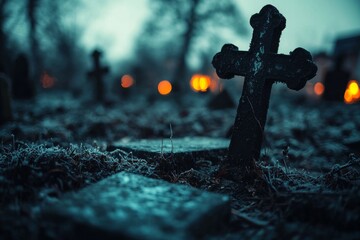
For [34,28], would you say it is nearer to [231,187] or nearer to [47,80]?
[47,80]

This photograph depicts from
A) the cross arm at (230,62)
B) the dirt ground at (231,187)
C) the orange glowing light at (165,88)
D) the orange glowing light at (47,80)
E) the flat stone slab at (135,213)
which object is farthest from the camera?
the orange glowing light at (47,80)

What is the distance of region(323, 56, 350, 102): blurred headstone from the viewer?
36.9ft

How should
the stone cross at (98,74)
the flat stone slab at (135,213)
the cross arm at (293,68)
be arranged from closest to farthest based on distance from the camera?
the flat stone slab at (135,213) < the cross arm at (293,68) < the stone cross at (98,74)

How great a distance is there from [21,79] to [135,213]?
1218 cm

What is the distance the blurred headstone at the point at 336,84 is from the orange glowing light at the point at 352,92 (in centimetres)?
15

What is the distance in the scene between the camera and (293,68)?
253 cm

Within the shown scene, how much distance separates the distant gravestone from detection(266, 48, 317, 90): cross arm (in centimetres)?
1169

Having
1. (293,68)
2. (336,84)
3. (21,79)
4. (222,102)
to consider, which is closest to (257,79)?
(293,68)

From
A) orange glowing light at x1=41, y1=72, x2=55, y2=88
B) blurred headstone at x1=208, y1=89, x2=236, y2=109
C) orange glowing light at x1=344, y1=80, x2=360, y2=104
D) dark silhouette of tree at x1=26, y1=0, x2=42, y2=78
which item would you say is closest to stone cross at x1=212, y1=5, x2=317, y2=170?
blurred headstone at x1=208, y1=89, x2=236, y2=109

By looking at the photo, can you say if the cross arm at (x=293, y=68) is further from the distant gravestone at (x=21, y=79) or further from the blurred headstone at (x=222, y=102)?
the distant gravestone at (x=21, y=79)

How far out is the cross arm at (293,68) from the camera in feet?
8.05

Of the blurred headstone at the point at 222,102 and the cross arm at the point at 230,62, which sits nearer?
the cross arm at the point at 230,62

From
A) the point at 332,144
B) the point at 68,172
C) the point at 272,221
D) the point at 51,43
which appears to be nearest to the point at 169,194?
the point at 272,221

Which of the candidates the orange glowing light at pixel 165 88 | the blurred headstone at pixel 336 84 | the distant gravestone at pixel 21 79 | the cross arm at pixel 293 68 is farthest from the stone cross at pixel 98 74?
the cross arm at pixel 293 68
